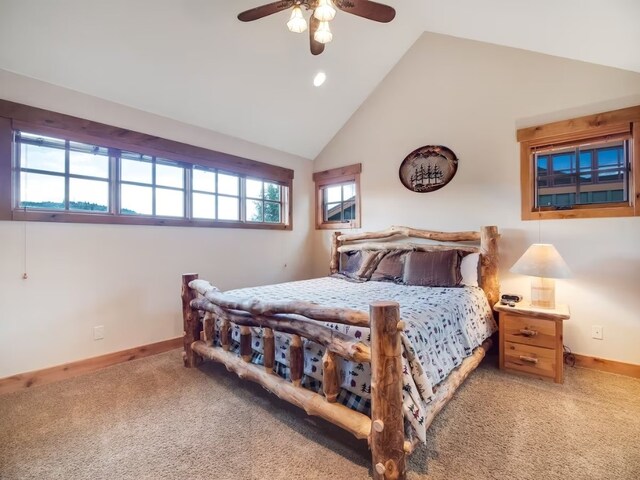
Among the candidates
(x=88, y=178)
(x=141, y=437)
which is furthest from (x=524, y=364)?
(x=88, y=178)

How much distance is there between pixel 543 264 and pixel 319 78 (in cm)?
303

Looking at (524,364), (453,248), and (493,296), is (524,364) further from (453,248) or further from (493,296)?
(453,248)

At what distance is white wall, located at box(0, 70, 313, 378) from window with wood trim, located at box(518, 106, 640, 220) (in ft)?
10.7

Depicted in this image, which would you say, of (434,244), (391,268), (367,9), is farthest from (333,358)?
(434,244)

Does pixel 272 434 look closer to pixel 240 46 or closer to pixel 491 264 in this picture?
pixel 491 264

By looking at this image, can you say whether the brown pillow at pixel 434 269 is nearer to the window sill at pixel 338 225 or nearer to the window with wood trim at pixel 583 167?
the window with wood trim at pixel 583 167

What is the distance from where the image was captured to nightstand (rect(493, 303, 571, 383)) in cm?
238

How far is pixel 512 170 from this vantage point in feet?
9.98

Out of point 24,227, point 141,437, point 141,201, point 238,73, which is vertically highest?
point 238,73

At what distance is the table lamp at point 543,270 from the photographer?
2.42m

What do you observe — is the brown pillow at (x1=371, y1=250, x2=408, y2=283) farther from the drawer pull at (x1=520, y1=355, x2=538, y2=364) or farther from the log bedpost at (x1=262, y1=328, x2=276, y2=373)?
the log bedpost at (x1=262, y1=328, x2=276, y2=373)

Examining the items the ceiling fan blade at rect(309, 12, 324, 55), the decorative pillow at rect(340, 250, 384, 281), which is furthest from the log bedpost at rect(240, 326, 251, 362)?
the ceiling fan blade at rect(309, 12, 324, 55)

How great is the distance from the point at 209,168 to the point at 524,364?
149 inches

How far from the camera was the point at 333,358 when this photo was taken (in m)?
1.62
